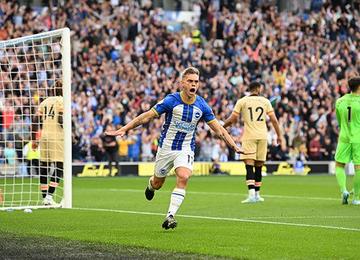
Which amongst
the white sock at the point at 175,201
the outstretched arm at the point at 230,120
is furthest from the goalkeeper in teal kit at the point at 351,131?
the white sock at the point at 175,201

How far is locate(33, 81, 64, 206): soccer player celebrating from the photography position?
18.8 meters

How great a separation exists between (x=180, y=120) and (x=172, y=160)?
586 millimetres

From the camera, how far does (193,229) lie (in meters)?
13.6

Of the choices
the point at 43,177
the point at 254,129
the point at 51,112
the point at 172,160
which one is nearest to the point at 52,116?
the point at 51,112

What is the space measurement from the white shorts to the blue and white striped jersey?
2.7 inches

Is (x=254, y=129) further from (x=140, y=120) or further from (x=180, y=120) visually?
(x=140, y=120)

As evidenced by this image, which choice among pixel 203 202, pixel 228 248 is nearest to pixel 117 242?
pixel 228 248

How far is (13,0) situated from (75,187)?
14.1m

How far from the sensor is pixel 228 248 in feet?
37.1

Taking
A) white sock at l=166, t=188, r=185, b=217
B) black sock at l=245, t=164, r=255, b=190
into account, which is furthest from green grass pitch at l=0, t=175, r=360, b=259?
black sock at l=245, t=164, r=255, b=190

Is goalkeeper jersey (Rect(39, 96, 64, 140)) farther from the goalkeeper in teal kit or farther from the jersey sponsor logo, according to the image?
the jersey sponsor logo

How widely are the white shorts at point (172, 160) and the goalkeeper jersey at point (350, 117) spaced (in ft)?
18.9

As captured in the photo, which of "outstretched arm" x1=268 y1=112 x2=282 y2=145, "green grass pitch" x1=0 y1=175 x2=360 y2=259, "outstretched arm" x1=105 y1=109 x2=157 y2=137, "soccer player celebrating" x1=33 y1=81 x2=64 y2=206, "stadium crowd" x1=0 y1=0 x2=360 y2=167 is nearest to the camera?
"green grass pitch" x1=0 y1=175 x2=360 y2=259

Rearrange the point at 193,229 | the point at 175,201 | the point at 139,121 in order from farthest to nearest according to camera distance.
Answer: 1. the point at 193,229
2. the point at 175,201
3. the point at 139,121
